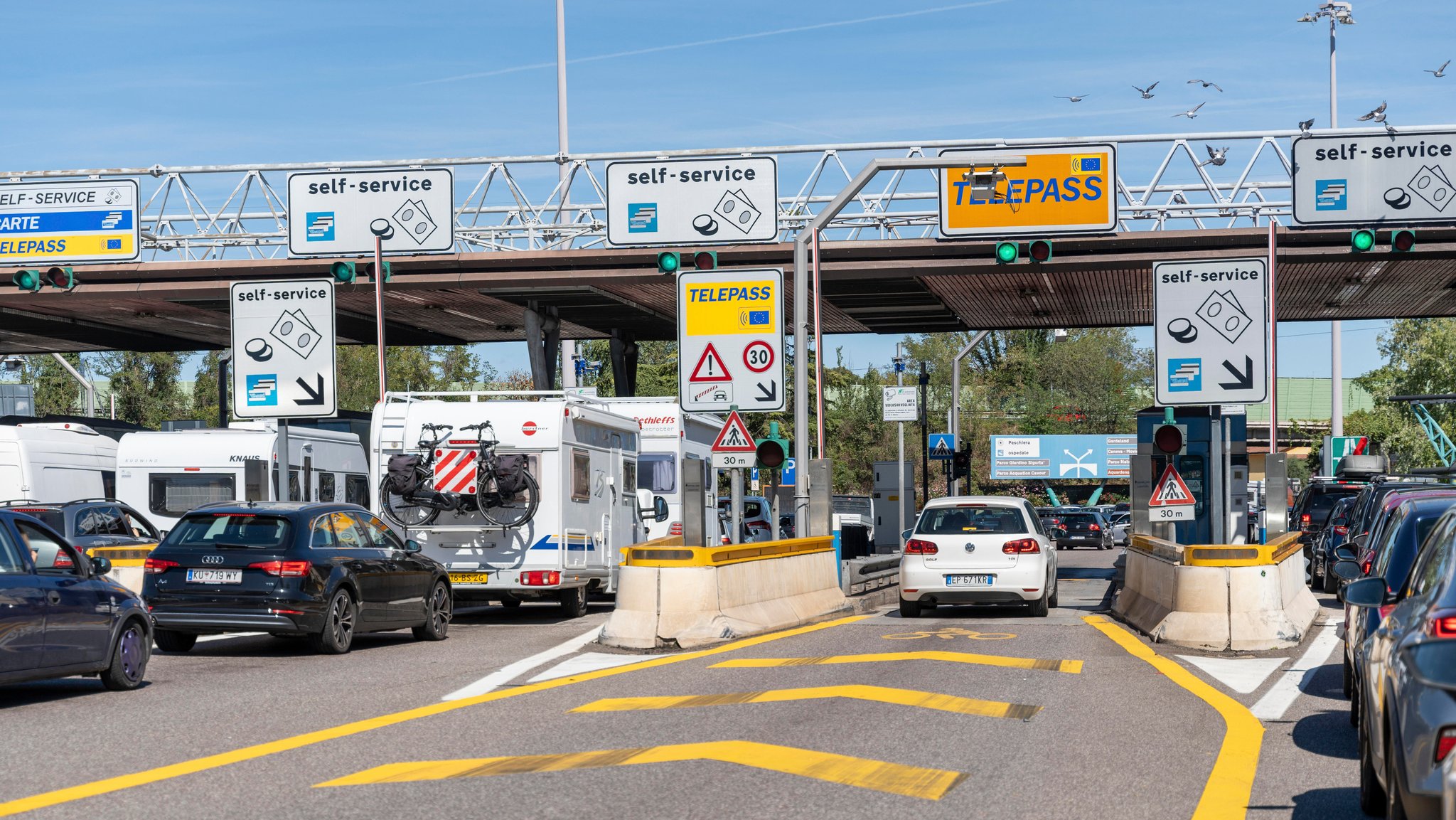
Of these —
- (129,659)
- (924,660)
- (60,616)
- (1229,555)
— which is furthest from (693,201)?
(60,616)

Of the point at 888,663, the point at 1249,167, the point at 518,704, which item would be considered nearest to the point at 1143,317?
the point at 1249,167

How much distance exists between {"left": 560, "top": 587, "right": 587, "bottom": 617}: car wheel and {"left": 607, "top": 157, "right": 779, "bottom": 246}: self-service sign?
8281 millimetres

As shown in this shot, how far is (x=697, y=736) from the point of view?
33.0ft

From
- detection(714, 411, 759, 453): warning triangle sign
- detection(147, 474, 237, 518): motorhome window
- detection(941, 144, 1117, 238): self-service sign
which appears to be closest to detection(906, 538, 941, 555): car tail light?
detection(714, 411, 759, 453): warning triangle sign

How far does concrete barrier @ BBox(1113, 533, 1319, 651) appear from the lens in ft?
52.1

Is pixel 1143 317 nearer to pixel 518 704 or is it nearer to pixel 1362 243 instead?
pixel 1362 243

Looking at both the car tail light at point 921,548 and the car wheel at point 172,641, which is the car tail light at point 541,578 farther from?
the car wheel at point 172,641

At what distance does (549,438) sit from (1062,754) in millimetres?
12561

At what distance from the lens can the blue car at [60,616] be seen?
11.9 meters

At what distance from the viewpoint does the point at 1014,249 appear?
83.8 feet

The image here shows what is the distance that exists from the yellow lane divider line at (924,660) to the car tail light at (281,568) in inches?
166

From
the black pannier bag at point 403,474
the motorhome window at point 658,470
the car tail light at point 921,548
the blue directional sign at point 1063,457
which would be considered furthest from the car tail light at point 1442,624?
the blue directional sign at point 1063,457

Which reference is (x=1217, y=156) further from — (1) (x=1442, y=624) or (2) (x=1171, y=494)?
(1) (x=1442, y=624)

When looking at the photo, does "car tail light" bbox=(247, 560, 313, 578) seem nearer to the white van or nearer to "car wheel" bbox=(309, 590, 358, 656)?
"car wheel" bbox=(309, 590, 358, 656)
